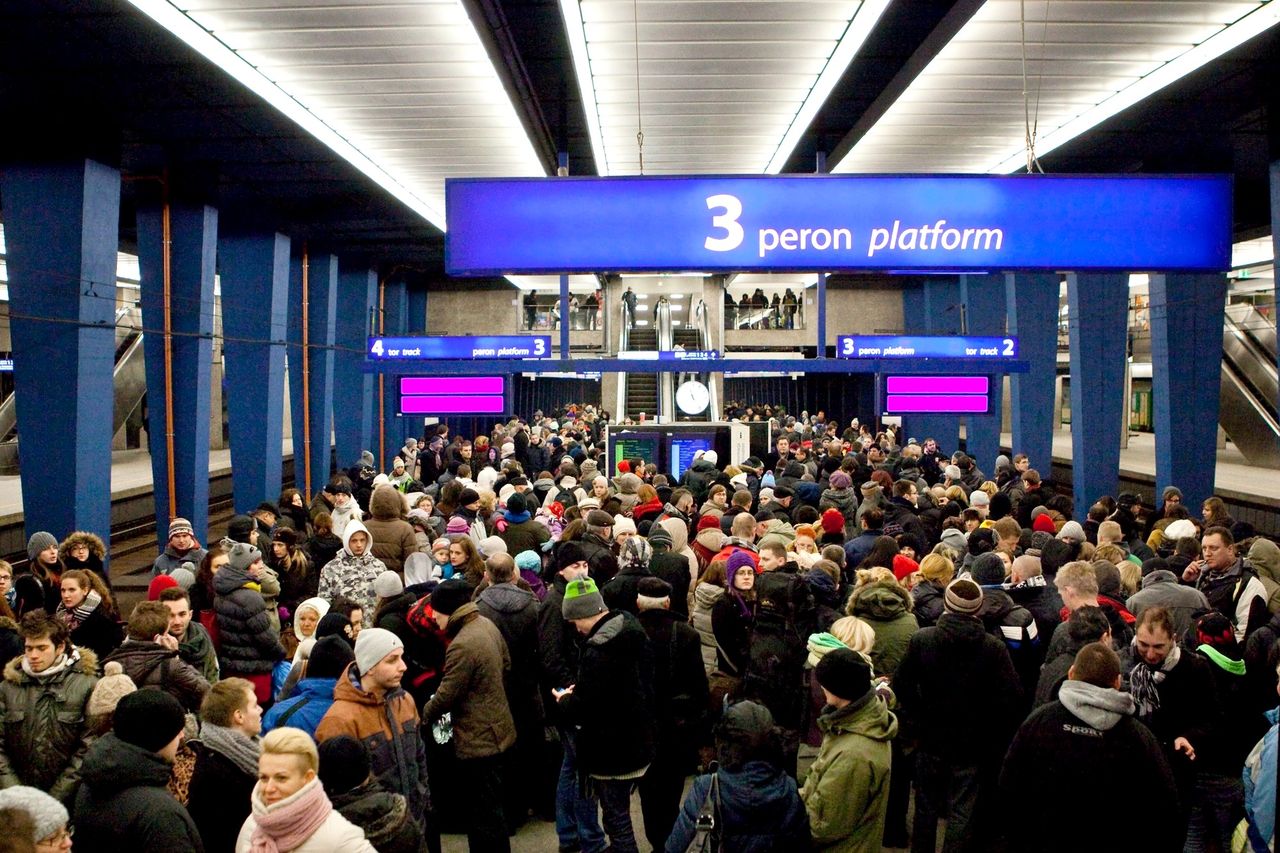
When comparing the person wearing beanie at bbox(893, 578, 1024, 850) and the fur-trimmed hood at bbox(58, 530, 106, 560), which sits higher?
the fur-trimmed hood at bbox(58, 530, 106, 560)

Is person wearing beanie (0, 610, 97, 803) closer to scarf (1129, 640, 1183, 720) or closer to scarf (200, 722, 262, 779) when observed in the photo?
scarf (200, 722, 262, 779)

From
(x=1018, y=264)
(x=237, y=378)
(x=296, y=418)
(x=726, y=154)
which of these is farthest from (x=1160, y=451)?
(x=296, y=418)

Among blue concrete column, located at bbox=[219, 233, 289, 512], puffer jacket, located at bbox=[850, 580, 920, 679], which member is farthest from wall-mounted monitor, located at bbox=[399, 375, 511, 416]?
puffer jacket, located at bbox=[850, 580, 920, 679]

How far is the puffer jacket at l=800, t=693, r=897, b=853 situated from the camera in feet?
12.2

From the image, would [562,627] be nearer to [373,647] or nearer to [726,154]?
[373,647]

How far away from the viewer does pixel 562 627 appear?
5.18 metres

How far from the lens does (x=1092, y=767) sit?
3.58 m

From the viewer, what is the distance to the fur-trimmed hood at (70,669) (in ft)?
13.9

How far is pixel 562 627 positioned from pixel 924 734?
1640mm

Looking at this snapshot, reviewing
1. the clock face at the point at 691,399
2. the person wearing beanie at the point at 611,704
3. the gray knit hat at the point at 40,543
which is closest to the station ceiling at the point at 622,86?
the gray knit hat at the point at 40,543

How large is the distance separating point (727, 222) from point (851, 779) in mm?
3738

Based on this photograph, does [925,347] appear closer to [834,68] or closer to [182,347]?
[834,68]

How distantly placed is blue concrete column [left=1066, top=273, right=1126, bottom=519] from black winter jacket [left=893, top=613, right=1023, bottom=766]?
34.6 feet

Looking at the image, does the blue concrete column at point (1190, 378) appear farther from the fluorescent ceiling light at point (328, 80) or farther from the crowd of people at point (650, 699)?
the fluorescent ceiling light at point (328, 80)
